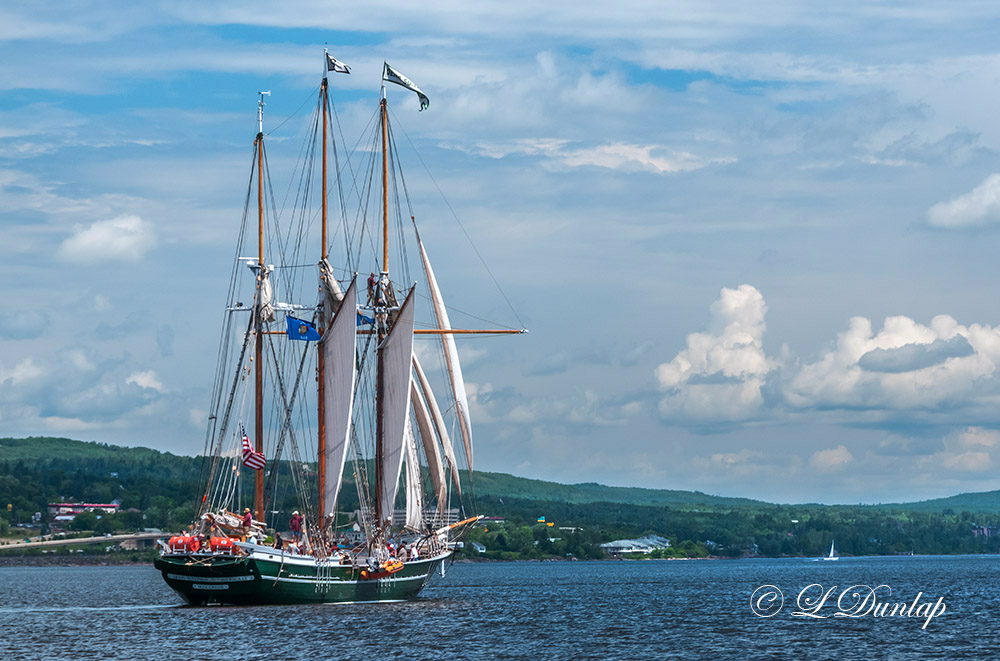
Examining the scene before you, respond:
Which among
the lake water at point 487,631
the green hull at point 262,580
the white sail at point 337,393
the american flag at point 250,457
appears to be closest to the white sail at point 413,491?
the lake water at point 487,631

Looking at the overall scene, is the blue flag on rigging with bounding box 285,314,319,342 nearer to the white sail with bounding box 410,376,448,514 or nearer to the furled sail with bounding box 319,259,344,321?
the furled sail with bounding box 319,259,344,321

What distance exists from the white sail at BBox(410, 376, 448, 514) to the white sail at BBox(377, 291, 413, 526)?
3.79 m

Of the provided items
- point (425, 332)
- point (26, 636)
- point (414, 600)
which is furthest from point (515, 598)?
point (26, 636)

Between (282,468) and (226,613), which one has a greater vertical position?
(282,468)

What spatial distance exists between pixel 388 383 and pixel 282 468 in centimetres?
1377

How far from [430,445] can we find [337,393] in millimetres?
10660

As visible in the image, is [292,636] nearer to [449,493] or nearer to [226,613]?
[226,613]

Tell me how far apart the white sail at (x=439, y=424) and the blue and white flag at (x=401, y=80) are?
20578 mm

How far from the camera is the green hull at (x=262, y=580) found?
3607 inches

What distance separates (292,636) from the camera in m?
79.3

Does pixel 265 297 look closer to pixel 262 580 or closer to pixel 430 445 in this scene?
pixel 430 445

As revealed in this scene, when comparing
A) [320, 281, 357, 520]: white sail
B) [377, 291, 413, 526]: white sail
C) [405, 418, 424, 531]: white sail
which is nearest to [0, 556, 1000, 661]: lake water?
[405, 418, 424, 531]: white sail

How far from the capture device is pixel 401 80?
111 meters

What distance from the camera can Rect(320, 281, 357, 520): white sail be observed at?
98438mm
